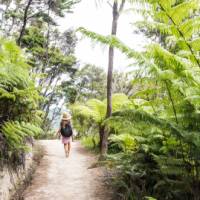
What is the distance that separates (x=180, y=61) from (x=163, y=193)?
2.26 metres

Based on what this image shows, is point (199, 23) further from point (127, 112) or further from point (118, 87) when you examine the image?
point (118, 87)

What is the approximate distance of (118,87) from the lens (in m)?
21.5

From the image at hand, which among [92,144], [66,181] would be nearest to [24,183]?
[66,181]

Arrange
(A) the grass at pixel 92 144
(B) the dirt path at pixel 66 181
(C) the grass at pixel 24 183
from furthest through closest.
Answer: (A) the grass at pixel 92 144
(B) the dirt path at pixel 66 181
(C) the grass at pixel 24 183

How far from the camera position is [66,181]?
300 inches

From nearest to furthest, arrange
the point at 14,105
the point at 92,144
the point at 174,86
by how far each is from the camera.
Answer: the point at 174,86 < the point at 14,105 < the point at 92,144

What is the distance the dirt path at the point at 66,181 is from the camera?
6555 millimetres

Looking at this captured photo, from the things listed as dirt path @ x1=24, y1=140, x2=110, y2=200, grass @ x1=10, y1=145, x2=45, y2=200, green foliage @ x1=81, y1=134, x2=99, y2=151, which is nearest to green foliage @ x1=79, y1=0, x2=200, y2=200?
dirt path @ x1=24, y1=140, x2=110, y2=200

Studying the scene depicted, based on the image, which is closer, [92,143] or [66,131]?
[66,131]

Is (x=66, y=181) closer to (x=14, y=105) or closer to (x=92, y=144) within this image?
(x=14, y=105)

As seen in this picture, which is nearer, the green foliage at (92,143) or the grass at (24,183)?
the grass at (24,183)

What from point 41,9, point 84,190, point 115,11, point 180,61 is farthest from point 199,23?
point 41,9

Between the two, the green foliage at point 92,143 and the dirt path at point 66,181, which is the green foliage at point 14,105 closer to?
the dirt path at point 66,181

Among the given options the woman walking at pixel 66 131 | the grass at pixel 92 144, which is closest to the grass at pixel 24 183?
the woman walking at pixel 66 131
